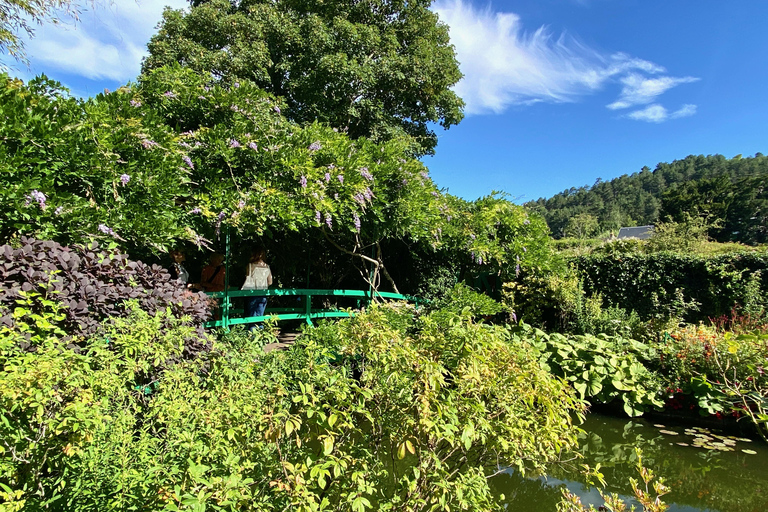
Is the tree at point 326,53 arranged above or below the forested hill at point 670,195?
below

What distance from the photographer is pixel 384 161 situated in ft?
20.2

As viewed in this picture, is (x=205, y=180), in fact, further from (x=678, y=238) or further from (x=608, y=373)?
(x=678, y=238)

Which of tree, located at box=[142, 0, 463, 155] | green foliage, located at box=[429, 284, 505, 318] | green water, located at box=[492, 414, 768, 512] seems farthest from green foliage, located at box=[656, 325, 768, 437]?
tree, located at box=[142, 0, 463, 155]

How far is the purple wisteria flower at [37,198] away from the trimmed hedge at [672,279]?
10.2 metres

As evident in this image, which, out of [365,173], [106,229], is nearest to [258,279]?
A: [365,173]

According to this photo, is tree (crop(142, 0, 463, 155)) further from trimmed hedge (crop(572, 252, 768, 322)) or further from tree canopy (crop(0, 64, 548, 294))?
trimmed hedge (crop(572, 252, 768, 322))

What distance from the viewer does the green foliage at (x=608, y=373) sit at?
5.51 meters

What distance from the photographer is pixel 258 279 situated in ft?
19.5

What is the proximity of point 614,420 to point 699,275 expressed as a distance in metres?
6.01

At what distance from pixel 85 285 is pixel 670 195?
208 feet

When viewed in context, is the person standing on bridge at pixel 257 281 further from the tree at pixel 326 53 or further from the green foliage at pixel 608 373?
→ the tree at pixel 326 53

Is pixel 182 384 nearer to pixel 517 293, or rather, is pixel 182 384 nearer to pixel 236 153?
pixel 236 153

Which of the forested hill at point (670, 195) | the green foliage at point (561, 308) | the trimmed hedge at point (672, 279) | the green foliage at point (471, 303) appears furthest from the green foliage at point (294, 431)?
the forested hill at point (670, 195)

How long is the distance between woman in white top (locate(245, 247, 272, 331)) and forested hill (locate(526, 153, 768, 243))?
2043 cm
